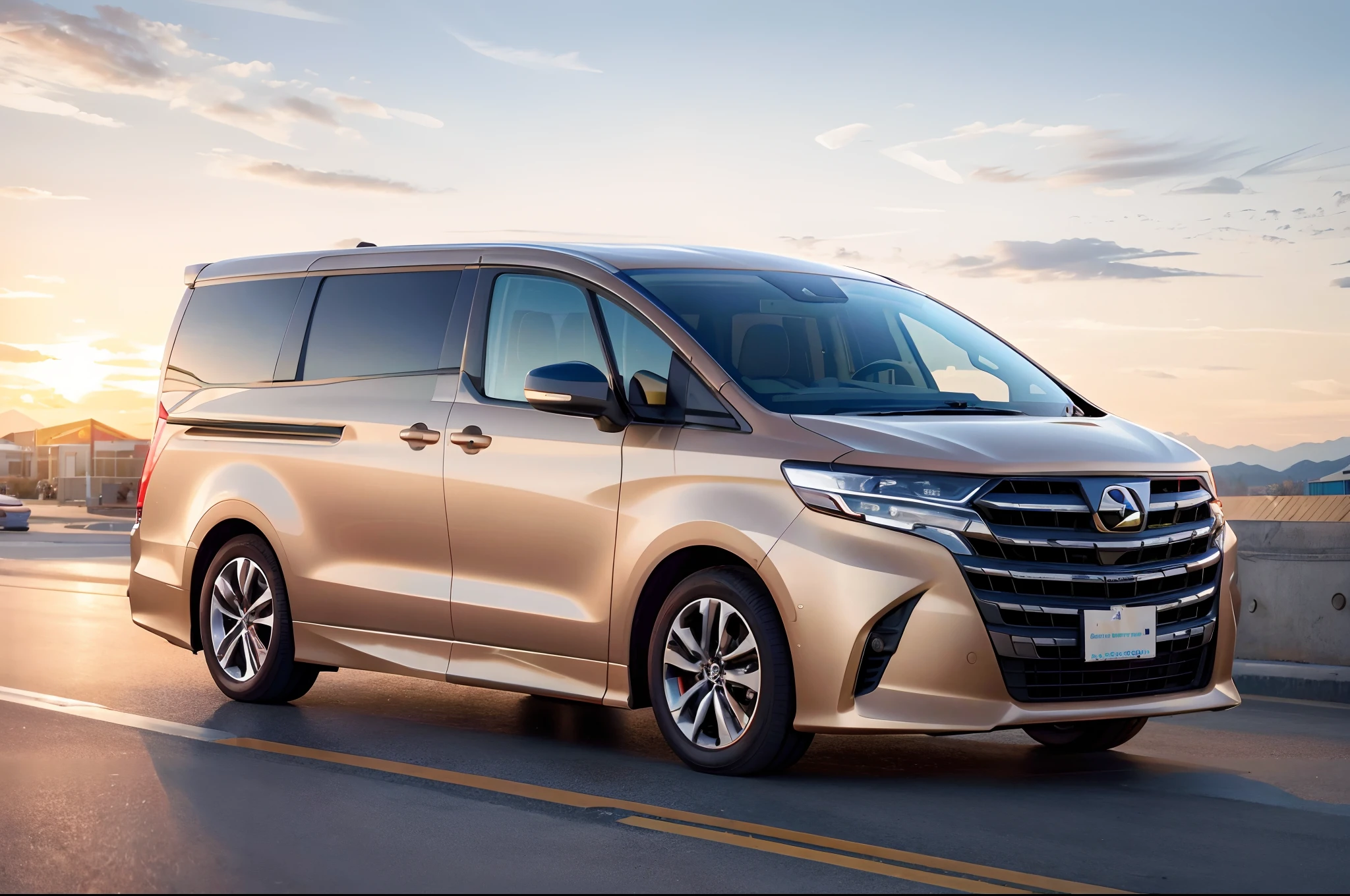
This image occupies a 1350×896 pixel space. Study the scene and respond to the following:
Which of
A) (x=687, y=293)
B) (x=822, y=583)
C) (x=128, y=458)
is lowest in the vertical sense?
(x=128, y=458)

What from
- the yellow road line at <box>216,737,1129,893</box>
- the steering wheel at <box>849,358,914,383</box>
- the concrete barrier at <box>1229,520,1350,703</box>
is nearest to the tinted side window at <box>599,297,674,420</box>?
the steering wheel at <box>849,358,914,383</box>

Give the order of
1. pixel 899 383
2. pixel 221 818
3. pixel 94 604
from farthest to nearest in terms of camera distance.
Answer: pixel 94 604 → pixel 899 383 → pixel 221 818

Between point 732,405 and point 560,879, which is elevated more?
point 732,405

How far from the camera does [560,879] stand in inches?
198

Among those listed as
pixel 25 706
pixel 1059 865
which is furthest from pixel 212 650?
pixel 1059 865

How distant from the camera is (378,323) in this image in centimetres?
846

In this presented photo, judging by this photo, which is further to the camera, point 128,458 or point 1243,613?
point 128,458

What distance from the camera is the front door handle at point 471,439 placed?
7.59m

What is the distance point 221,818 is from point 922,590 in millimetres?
2710

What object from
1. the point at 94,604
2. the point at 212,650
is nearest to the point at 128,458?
the point at 94,604

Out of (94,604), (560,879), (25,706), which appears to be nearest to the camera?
(560,879)

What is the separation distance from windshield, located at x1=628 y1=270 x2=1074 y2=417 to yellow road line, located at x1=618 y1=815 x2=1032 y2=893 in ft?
5.98

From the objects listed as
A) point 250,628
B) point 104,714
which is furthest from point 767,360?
point 104,714

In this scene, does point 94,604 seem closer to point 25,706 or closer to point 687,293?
point 25,706
